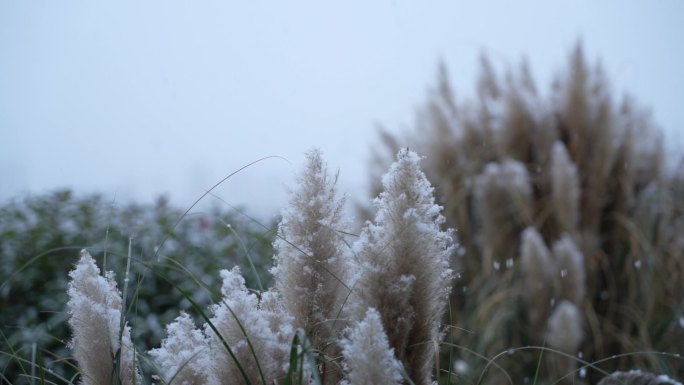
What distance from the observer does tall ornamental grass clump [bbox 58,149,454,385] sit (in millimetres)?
1083

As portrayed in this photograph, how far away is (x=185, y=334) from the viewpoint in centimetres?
129

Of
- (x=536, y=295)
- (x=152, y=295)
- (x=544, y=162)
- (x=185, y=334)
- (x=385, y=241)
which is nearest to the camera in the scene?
(x=385, y=241)

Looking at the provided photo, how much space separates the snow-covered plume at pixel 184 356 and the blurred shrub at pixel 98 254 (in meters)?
1.79

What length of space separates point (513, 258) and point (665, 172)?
963 millimetres

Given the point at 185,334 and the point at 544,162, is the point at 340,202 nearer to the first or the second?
the point at 185,334

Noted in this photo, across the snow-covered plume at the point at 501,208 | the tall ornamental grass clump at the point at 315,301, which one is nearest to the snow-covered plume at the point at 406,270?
the tall ornamental grass clump at the point at 315,301

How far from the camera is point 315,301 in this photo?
3.84 ft

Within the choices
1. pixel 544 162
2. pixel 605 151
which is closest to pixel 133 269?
pixel 544 162

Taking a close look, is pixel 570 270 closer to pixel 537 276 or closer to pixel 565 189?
pixel 537 276

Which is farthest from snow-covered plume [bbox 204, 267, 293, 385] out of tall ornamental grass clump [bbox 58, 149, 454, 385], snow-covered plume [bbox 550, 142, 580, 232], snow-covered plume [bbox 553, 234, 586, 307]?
snow-covered plume [bbox 550, 142, 580, 232]

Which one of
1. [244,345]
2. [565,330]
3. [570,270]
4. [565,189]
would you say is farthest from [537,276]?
[244,345]

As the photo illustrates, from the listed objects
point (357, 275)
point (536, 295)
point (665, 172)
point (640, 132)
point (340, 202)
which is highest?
point (640, 132)

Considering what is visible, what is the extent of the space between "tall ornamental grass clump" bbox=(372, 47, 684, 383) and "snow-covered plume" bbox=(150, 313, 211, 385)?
175 cm

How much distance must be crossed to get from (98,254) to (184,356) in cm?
268
